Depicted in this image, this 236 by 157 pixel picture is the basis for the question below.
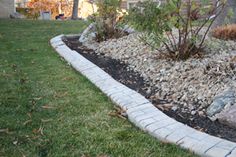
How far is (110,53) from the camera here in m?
6.57

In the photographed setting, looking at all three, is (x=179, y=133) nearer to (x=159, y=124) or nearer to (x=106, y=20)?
(x=159, y=124)

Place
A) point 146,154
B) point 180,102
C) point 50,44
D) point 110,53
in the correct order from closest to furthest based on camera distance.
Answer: point 146,154 < point 180,102 < point 110,53 < point 50,44

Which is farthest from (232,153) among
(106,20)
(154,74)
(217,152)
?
(106,20)

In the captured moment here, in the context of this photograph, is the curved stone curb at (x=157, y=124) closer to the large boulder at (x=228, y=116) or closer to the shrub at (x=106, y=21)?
the large boulder at (x=228, y=116)

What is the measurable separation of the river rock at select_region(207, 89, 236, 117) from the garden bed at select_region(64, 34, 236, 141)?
8 centimetres

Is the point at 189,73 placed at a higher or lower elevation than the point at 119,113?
higher

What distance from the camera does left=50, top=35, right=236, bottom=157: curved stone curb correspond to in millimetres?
2850

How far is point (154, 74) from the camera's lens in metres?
4.98

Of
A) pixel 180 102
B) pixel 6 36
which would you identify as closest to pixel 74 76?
pixel 180 102

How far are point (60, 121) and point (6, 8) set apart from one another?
13.1 meters

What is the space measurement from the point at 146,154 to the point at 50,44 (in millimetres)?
5469

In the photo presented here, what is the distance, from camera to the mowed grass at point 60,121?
2.90 meters

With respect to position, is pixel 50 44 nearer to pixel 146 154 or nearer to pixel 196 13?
pixel 196 13

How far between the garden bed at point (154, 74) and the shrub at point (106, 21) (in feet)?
1.01
